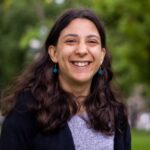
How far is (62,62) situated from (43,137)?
402mm

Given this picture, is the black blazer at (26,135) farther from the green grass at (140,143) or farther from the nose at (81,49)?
the green grass at (140,143)

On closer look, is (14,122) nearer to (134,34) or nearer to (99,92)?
(99,92)

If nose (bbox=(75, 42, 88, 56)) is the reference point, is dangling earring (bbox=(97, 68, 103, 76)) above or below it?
below

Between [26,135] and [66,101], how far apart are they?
11.4 inches

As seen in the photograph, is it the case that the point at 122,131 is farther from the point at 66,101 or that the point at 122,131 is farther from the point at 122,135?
the point at 66,101

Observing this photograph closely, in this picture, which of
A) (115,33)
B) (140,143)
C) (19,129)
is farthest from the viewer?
(115,33)

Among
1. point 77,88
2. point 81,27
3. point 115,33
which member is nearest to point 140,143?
point 115,33

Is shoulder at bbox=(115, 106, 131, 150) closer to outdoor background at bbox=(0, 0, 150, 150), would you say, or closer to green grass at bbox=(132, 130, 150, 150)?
outdoor background at bbox=(0, 0, 150, 150)

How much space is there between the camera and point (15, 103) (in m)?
3.65

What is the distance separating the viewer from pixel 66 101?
3721 millimetres

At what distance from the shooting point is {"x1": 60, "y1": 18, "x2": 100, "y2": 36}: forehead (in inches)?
144

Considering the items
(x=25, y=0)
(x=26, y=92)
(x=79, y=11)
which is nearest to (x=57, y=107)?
(x=26, y=92)

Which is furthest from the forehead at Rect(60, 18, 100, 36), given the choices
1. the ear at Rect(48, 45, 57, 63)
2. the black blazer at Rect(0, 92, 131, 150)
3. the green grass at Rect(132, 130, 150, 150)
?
the green grass at Rect(132, 130, 150, 150)

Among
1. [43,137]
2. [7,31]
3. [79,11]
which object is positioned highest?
[79,11]
